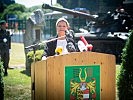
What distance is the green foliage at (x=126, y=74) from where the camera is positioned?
19.4 feet

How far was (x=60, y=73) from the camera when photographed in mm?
4801

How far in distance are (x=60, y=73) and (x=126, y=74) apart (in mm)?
1673

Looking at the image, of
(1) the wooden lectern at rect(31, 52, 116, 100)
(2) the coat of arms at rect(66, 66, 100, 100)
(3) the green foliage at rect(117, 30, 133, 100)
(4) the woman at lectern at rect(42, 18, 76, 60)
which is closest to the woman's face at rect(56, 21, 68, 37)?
(4) the woman at lectern at rect(42, 18, 76, 60)

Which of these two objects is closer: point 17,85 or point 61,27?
point 61,27

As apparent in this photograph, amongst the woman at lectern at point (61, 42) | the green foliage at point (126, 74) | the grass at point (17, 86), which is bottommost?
the grass at point (17, 86)

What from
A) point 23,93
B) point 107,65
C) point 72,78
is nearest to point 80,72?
point 72,78

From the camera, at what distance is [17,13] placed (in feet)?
165

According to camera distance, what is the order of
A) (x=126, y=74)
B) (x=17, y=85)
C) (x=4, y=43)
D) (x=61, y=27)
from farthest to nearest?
1. (x=4, y=43)
2. (x=17, y=85)
3. (x=61, y=27)
4. (x=126, y=74)

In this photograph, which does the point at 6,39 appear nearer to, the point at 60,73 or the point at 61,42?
the point at 61,42

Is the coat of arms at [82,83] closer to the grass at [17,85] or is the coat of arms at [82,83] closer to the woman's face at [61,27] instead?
the woman's face at [61,27]

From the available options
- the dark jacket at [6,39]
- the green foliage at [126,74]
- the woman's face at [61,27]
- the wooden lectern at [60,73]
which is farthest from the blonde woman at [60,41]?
the dark jacket at [6,39]

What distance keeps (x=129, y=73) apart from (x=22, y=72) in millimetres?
7767

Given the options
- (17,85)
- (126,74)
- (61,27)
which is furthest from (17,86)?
(126,74)

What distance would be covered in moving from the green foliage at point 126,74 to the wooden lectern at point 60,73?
923 mm
